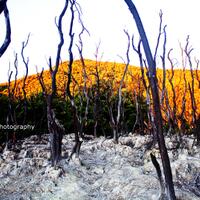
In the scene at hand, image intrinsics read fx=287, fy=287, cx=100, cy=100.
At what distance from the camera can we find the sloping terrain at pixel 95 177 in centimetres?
390

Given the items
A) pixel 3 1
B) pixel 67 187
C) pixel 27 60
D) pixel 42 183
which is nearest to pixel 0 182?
pixel 42 183

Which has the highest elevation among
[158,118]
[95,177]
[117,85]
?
[117,85]

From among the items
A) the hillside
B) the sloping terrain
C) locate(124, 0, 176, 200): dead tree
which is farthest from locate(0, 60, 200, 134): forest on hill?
locate(124, 0, 176, 200): dead tree

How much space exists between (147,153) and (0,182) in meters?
2.92

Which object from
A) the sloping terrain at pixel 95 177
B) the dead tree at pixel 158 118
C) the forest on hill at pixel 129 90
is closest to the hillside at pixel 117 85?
the forest on hill at pixel 129 90

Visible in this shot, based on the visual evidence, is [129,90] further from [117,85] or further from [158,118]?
[158,118]

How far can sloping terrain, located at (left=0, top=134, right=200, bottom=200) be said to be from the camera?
3.90 m

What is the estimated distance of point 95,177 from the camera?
493cm

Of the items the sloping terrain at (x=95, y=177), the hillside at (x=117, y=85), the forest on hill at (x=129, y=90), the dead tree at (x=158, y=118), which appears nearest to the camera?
the dead tree at (x=158, y=118)

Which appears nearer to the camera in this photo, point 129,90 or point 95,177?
point 95,177

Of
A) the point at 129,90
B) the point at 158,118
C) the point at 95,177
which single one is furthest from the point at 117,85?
the point at 158,118

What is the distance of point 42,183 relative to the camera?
4512 millimetres

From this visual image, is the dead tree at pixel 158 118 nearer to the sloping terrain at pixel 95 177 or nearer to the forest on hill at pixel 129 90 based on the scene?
the sloping terrain at pixel 95 177

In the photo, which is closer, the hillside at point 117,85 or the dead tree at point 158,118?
the dead tree at point 158,118
